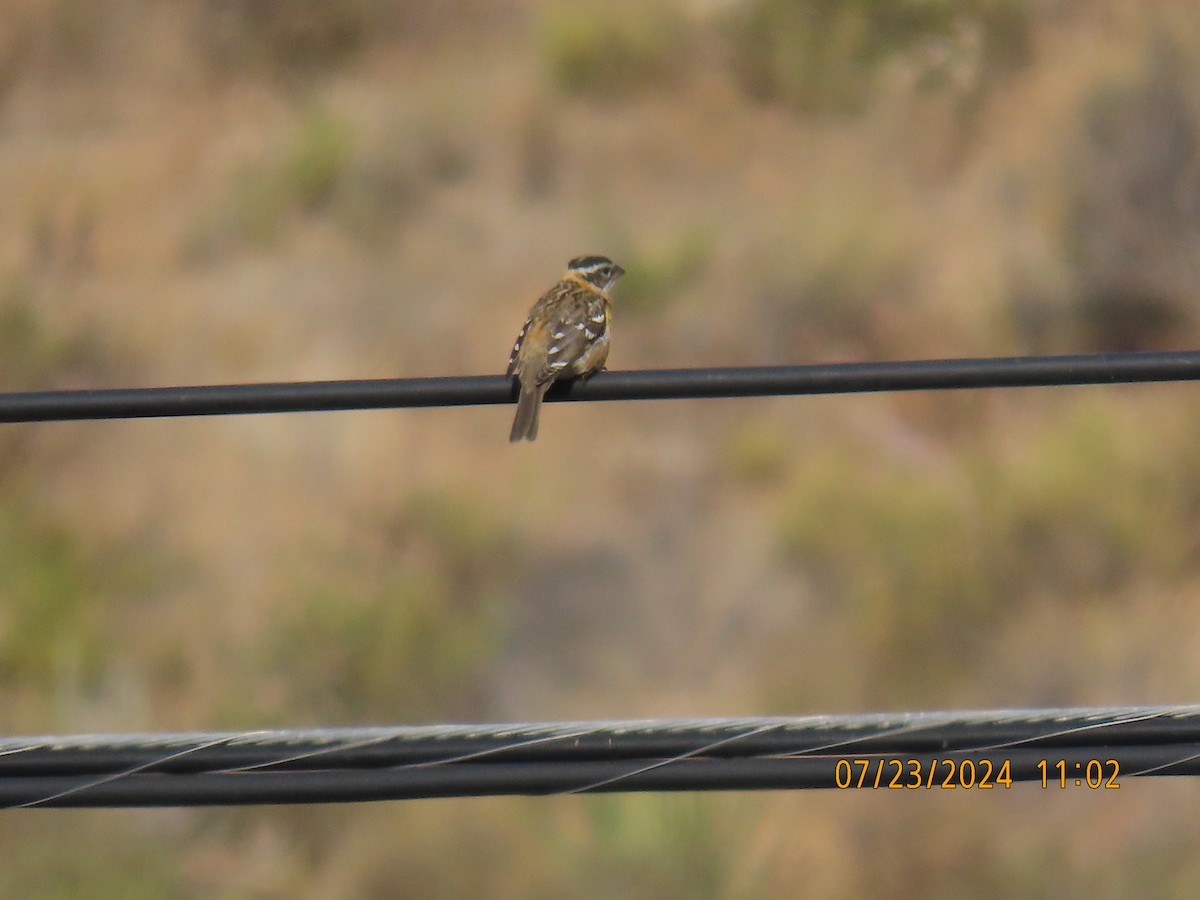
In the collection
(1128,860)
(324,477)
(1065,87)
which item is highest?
(1065,87)

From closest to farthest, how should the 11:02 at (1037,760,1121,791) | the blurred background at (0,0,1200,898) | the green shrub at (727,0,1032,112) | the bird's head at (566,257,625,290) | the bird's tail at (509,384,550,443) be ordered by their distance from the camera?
the 11:02 at (1037,760,1121,791)
the bird's tail at (509,384,550,443)
the bird's head at (566,257,625,290)
the blurred background at (0,0,1200,898)
the green shrub at (727,0,1032,112)

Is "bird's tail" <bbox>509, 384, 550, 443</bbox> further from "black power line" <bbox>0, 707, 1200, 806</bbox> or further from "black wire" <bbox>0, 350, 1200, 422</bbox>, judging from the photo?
"black power line" <bbox>0, 707, 1200, 806</bbox>

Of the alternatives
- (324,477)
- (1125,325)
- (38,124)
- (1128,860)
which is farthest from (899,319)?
(38,124)

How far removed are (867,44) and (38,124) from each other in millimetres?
12966

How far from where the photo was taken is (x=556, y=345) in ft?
21.1

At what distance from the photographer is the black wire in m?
3.65

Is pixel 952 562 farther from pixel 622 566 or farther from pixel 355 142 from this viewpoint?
pixel 355 142

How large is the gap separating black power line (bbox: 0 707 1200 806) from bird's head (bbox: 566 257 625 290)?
14.9 ft

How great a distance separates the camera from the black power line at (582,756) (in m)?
3.66

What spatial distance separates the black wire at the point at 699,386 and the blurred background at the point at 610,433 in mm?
6534

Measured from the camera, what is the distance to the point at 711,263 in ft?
62.0
